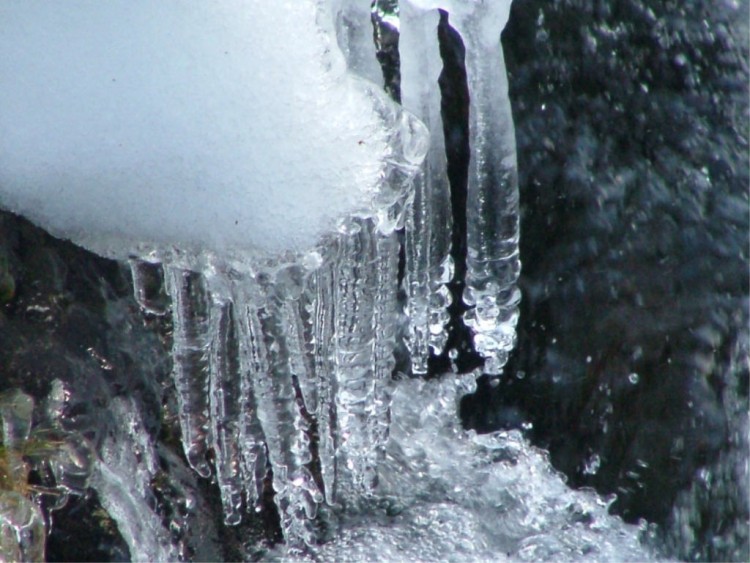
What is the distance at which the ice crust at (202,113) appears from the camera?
4.66 feet

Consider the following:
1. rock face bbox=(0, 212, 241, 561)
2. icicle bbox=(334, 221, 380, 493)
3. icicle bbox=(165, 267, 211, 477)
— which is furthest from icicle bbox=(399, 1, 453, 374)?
rock face bbox=(0, 212, 241, 561)

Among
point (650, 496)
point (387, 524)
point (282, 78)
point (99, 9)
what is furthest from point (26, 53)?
point (650, 496)

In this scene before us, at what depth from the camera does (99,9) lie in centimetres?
143

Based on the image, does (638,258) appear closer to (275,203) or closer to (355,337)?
(355,337)

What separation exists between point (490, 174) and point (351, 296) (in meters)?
0.31

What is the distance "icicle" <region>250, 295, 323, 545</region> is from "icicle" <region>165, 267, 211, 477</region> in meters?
0.11

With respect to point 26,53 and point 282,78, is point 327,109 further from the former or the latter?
point 26,53

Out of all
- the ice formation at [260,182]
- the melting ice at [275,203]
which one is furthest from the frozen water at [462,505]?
the ice formation at [260,182]

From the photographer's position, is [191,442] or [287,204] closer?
[287,204]

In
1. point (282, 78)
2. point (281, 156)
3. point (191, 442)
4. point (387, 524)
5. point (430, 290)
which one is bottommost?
point (387, 524)

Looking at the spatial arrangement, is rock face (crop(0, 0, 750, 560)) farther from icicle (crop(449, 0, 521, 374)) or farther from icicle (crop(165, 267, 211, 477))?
icicle (crop(449, 0, 521, 374))

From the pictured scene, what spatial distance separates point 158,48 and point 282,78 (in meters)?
0.18

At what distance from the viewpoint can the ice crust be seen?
1.42 meters

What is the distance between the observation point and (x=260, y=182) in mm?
1471
